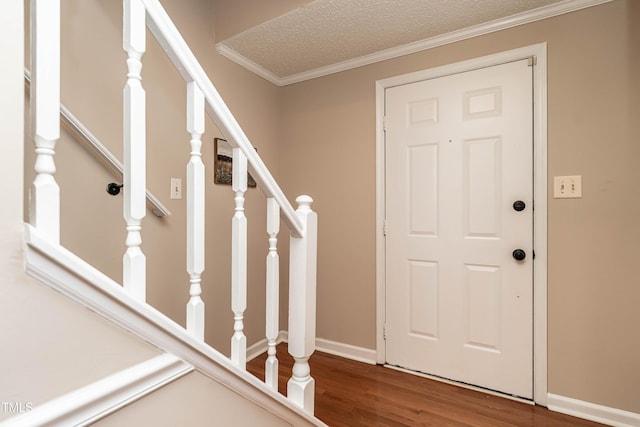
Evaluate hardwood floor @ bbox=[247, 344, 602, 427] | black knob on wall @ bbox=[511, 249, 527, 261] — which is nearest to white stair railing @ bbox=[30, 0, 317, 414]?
hardwood floor @ bbox=[247, 344, 602, 427]

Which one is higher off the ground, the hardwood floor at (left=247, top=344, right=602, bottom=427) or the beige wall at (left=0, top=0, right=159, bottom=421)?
the beige wall at (left=0, top=0, right=159, bottom=421)

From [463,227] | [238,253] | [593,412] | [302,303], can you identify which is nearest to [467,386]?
[593,412]

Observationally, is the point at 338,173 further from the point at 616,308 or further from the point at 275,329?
the point at 616,308

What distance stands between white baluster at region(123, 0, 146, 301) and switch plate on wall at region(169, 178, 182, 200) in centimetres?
120

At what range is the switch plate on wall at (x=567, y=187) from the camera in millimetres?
1683

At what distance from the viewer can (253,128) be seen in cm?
239

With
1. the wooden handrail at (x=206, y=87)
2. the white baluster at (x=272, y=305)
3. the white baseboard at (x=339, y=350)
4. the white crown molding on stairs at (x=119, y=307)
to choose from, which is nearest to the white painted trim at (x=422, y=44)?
the wooden handrail at (x=206, y=87)

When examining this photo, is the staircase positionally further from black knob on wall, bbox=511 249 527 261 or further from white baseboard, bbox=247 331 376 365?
black knob on wall, bbox=511 249 527 261

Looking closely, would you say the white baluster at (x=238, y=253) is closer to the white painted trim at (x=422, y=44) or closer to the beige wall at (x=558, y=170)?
the beige wall at (x=558, y=170)

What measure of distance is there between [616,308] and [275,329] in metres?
1.78

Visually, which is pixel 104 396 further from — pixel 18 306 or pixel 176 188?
pixel 176 188

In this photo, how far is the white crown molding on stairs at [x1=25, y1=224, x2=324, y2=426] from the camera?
0.51 meters

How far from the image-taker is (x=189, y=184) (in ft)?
2.67

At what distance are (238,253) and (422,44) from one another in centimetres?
193
